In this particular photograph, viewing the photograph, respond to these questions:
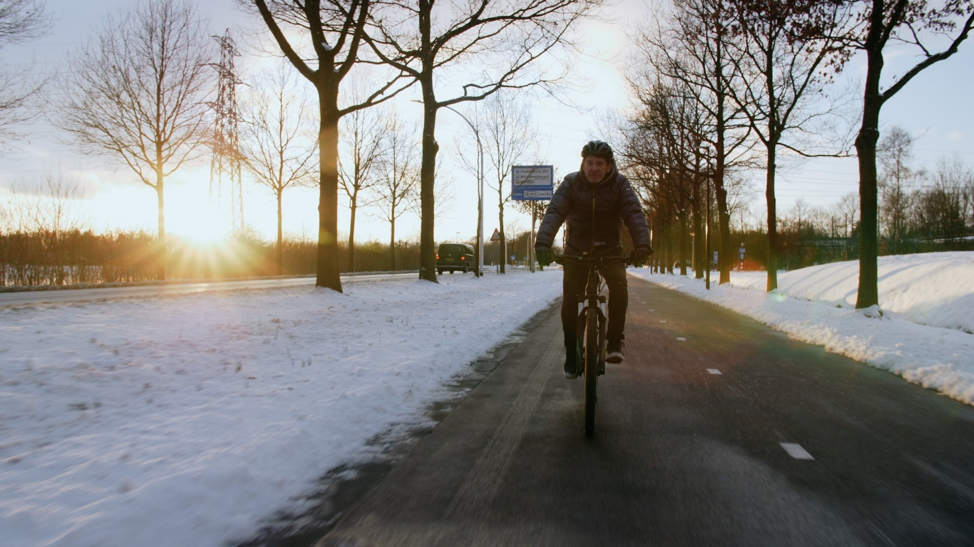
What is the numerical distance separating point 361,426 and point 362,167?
3414 centimetres

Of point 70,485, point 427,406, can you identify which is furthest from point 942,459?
point 70,485

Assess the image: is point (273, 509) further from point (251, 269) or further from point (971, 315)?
Answer: point (251, 269)

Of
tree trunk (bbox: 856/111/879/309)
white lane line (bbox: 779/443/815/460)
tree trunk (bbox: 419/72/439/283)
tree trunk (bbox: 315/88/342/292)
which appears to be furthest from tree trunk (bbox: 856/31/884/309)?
tree trunk (bbox: 419/72/439/283)

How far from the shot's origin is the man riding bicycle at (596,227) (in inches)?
179

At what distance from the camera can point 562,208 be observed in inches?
186

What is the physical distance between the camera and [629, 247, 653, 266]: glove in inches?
174

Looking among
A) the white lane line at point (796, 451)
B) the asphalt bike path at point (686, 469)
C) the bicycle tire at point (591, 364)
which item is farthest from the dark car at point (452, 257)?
the white lane line at point (796, 451)

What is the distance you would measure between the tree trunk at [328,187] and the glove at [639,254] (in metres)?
11.3

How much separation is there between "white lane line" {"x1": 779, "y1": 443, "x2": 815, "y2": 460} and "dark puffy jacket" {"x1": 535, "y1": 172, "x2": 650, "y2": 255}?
1.70m

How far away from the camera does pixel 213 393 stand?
5.00 metres

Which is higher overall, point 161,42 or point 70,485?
point 161,42

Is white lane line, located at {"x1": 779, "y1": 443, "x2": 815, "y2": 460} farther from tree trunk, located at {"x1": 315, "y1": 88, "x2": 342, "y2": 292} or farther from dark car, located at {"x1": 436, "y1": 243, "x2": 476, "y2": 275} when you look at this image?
dark car, located at {"x1": 436, "y1": 243, "x2": 476, "y2": 275}

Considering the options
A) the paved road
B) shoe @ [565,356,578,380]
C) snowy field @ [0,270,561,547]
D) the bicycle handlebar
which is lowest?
snowy field @ [0,270,561,547]

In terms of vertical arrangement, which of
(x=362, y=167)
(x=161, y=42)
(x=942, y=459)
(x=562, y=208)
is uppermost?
(x=161, y=42)
